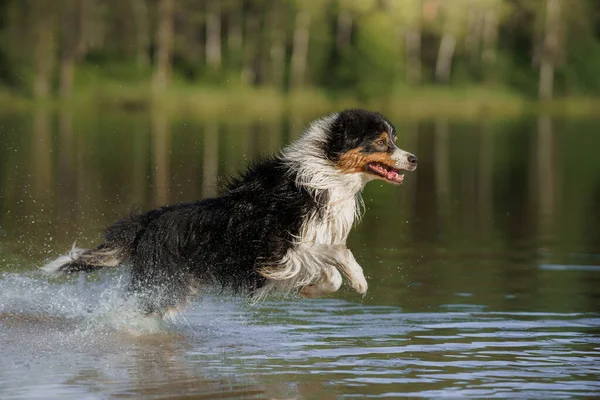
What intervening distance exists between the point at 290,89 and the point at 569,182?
140 feet

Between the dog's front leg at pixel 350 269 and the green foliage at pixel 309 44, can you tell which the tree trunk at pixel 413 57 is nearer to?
the green foliage at pixel 309 44

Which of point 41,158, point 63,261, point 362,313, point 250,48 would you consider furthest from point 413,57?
point 63,261

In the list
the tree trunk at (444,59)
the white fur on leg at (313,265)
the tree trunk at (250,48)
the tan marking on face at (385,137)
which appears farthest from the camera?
the tree trunk at (444,59)

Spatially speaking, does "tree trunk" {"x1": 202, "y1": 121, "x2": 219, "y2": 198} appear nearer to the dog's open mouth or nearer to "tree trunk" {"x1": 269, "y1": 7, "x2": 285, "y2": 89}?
the dog's open mouth

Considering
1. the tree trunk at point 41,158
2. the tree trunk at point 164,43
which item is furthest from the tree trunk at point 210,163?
the tree trunk at point 164,43

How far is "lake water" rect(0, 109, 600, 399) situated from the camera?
28.8 ft

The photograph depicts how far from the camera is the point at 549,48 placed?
73.0 metres

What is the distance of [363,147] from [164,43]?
5586 centimetres

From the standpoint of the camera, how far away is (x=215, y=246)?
402 inches

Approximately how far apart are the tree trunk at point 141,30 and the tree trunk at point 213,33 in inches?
140

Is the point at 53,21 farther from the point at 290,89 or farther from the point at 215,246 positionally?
the point at 215,246

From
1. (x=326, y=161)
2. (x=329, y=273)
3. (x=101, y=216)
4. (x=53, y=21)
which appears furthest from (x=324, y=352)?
(x=53, y=21)

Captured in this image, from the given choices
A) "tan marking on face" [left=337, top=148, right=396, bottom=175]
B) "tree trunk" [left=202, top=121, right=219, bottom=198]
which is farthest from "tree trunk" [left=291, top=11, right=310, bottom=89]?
"tan marking on face" [left=337, top=148, right=396, bottom=175]

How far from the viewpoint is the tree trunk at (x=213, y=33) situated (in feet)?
225
